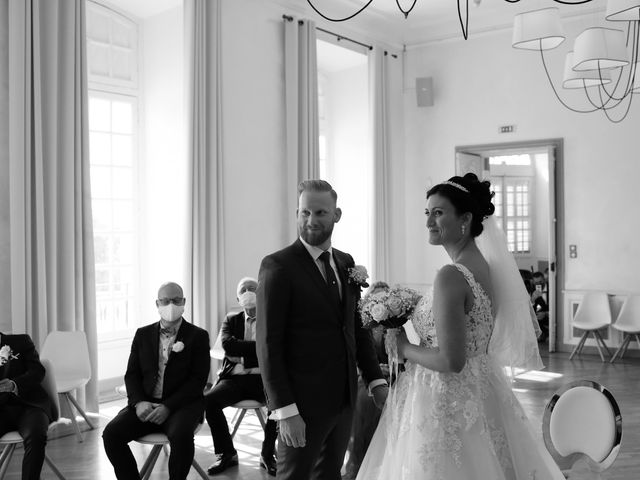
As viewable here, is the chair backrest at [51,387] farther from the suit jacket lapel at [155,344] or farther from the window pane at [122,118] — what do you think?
the window pane at [122,118]

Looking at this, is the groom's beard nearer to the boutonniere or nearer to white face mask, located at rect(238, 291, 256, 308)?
the boutonniere

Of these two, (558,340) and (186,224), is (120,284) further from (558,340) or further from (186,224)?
(558,340)

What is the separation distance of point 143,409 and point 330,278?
1896 millimetres

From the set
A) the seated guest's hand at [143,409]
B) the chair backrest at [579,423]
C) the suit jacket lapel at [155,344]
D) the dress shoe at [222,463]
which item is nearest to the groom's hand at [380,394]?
the chair backrest at [579,423]

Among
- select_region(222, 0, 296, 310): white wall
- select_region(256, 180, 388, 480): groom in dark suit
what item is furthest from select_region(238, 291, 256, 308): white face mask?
select_region(256, 180, 388, 480): groom in dark suit

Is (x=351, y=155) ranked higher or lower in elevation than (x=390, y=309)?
higher

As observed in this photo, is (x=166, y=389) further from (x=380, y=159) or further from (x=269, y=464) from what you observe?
(x=380, y=159)

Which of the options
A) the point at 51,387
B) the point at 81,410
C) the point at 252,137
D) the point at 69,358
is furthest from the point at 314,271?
the point at 252,137

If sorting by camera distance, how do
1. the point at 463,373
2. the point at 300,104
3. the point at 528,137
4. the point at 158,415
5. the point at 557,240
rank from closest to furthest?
the point at 463,373 → the point at 158,415 → the point at 300,104 → the point at 557,240 → the point at 528,137

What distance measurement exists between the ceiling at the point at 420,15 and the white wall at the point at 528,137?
196 mm

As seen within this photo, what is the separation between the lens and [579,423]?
302 centimetres

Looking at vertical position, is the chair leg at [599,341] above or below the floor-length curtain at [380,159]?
below

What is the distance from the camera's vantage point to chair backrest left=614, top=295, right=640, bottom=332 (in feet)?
30.5

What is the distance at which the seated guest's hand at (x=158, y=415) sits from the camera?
4309 millimetres
